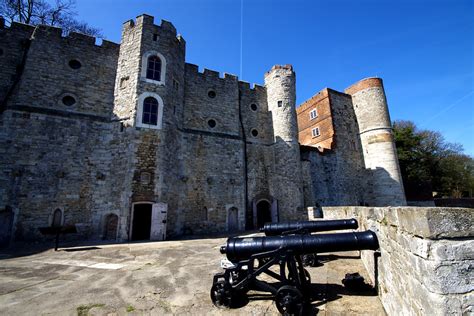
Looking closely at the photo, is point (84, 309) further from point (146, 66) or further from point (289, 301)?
point (146, 66)

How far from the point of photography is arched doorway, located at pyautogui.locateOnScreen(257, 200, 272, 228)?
49.5 ft

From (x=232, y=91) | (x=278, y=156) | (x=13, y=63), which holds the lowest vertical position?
(x=278, y=156)

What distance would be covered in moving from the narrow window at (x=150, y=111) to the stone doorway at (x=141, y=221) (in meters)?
4.56

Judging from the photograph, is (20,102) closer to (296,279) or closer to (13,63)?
(13,63)

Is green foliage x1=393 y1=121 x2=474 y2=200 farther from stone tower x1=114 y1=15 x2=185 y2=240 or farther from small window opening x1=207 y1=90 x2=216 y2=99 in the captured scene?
stone tower x1=114 y1=15 x2=185 y2=240

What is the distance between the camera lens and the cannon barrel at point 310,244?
11.5ft

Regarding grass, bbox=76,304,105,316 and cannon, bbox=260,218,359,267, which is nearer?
grass, bbox=76,304,105,316

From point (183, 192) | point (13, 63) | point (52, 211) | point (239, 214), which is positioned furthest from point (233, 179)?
point (13, 63)

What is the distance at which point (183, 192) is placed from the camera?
12820mm

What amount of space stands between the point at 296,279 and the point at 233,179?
36.7 feet

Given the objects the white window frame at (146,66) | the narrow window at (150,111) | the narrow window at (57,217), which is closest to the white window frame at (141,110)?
the narrow window at (150,111)

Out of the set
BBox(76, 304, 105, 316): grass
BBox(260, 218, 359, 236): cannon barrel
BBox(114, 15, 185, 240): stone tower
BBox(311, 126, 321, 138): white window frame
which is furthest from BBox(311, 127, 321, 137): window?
BBox(76, 304, 105, 316): grass

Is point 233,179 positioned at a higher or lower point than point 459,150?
lower

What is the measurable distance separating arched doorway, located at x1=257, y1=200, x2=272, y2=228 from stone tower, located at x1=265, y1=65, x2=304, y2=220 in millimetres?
964
